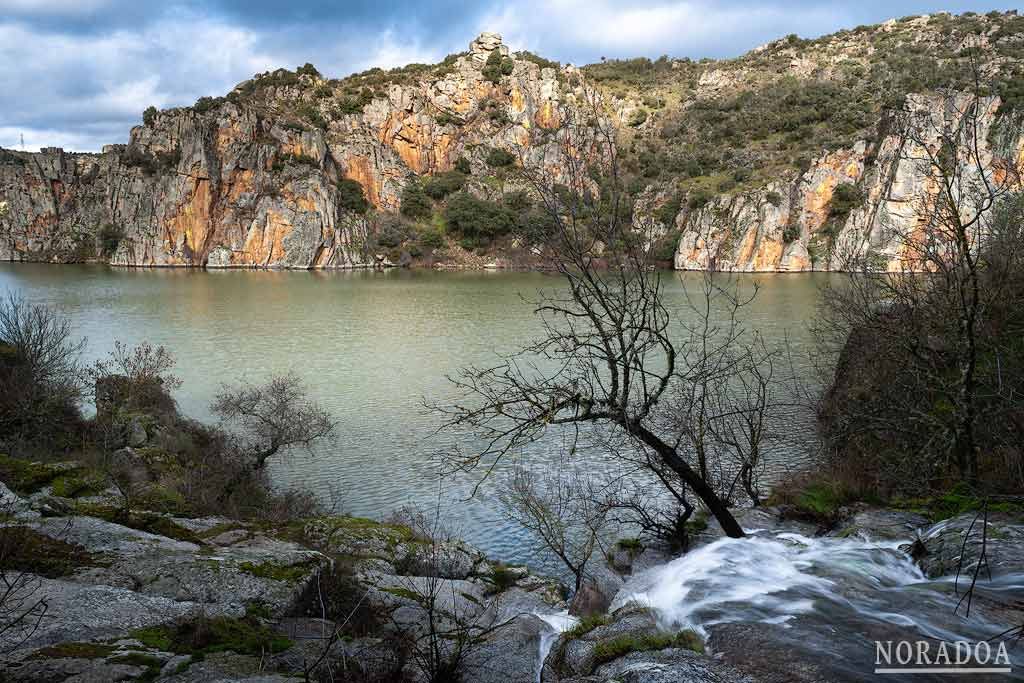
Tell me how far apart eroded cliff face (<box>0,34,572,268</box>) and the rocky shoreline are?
239 feet

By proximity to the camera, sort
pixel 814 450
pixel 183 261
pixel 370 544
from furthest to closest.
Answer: pixel 183 261, pixel 814 450, pixel 370 544

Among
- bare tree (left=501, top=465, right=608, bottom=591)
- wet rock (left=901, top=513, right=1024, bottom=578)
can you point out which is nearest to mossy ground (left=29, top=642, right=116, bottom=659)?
bare tree (left=501, top=465, right=608, bottom=591)

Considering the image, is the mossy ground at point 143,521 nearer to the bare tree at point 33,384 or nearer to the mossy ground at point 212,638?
the mossy ground at point 212,638

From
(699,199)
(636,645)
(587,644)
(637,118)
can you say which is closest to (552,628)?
(587,644)

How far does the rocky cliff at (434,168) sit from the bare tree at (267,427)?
56.3 meters

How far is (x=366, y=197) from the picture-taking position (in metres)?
89.9

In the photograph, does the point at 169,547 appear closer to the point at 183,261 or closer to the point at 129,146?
the point at 183,261

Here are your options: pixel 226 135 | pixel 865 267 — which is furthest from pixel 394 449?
pixel 226 135

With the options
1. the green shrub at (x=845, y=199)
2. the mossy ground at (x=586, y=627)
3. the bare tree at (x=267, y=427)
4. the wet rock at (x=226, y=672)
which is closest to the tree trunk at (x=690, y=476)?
the mossy ground at (x=586, y=627)

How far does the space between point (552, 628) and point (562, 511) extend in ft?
17.5

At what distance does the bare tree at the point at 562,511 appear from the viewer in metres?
9.98

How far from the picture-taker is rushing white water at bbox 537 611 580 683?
18.9 feet

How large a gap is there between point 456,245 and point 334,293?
126ft

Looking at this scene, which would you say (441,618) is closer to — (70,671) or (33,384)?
(70,671)
